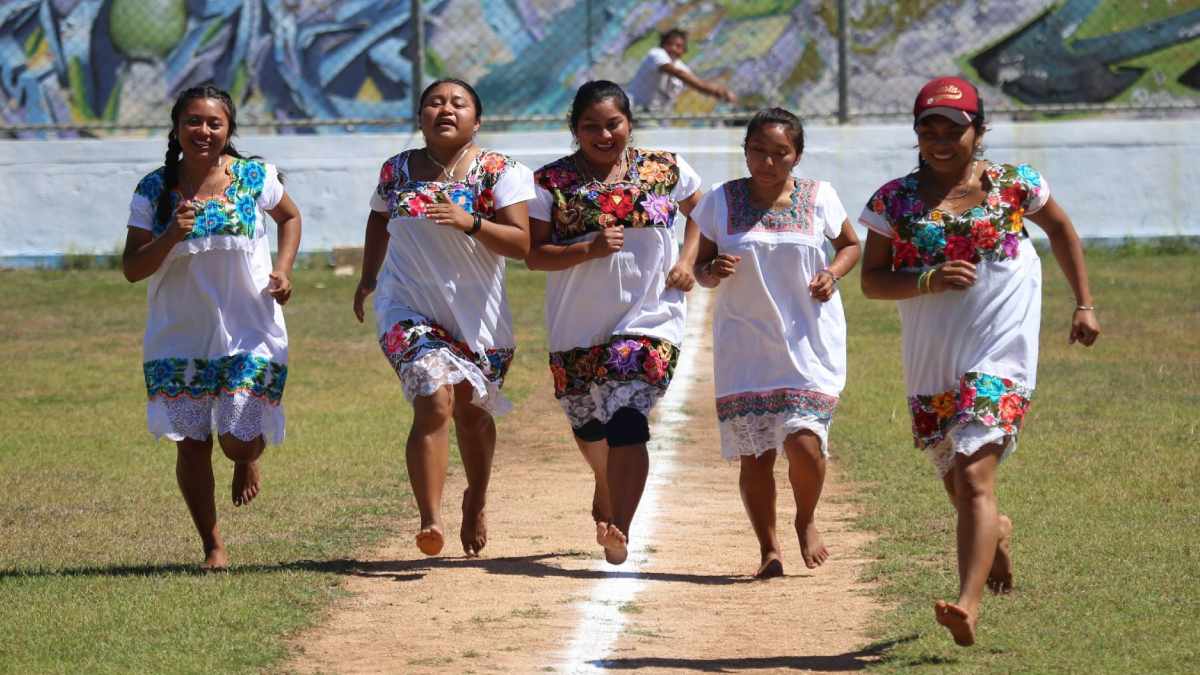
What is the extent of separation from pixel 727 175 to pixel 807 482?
37.4 feet

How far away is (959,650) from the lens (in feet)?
19.2

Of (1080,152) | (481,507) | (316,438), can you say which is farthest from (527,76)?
(481,507)

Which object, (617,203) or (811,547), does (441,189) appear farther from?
(811,547)

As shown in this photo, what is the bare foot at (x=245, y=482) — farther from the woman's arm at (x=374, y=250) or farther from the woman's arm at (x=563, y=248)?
the woman's arm at (x=563, y=248)

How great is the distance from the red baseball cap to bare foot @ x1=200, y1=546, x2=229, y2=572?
3159 mm

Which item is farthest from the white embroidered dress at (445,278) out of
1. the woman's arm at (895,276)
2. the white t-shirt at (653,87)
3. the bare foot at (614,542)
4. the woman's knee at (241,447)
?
the white t-shirt at (653,87)

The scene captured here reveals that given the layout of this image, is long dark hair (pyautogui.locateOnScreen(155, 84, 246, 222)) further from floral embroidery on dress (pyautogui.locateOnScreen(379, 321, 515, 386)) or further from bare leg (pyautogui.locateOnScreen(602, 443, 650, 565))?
bare leg (pyautogui.locateOnScreen(602, 443, 650, 565))

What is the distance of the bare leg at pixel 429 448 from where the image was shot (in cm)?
714

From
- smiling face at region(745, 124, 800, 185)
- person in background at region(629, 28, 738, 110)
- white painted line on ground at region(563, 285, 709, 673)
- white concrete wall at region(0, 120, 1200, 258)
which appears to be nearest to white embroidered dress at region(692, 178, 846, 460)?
smiling face at region(745, 124, 800, 185)

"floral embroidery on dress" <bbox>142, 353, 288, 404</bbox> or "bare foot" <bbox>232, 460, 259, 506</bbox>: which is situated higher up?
"floral embroidery on dress" <bbox>142, 353, 288, 404</bbox>

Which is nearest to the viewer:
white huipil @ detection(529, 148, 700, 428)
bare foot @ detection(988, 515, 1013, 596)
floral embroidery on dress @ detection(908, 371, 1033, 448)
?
floral embroidery on dress @ detection(908, 371, 1033, 448)

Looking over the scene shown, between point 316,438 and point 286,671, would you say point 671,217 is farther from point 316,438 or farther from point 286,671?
point 316,438

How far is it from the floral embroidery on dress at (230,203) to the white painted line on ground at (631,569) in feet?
6.32

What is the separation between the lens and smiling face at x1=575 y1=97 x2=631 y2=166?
7.17 meters
